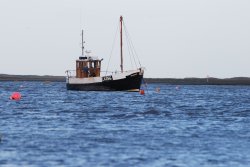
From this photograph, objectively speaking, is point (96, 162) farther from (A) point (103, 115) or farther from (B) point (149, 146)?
(A) point (103, 115)

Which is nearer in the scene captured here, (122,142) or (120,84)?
(122,142)

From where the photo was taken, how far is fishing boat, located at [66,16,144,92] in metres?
80.6

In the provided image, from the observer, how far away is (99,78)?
8319cm

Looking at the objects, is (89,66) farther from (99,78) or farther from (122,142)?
(122,142)

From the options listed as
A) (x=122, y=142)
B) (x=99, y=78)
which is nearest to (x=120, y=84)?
(x=99, y=78)

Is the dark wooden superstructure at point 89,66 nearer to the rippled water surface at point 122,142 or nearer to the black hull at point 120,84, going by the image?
the black hull at point 120,84

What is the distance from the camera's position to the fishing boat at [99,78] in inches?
3174

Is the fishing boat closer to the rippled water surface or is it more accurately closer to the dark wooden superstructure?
the dark wooden superstructure

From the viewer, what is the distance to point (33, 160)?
2188cm

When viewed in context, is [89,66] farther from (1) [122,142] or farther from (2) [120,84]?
(1) [122,142]

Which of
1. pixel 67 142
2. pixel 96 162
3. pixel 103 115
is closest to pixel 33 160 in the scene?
pixel 96 162

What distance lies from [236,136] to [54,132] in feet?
28.9

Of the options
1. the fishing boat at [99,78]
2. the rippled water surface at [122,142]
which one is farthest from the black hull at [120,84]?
the rippled water surface at [122,142]

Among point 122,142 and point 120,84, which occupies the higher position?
point 120,84
